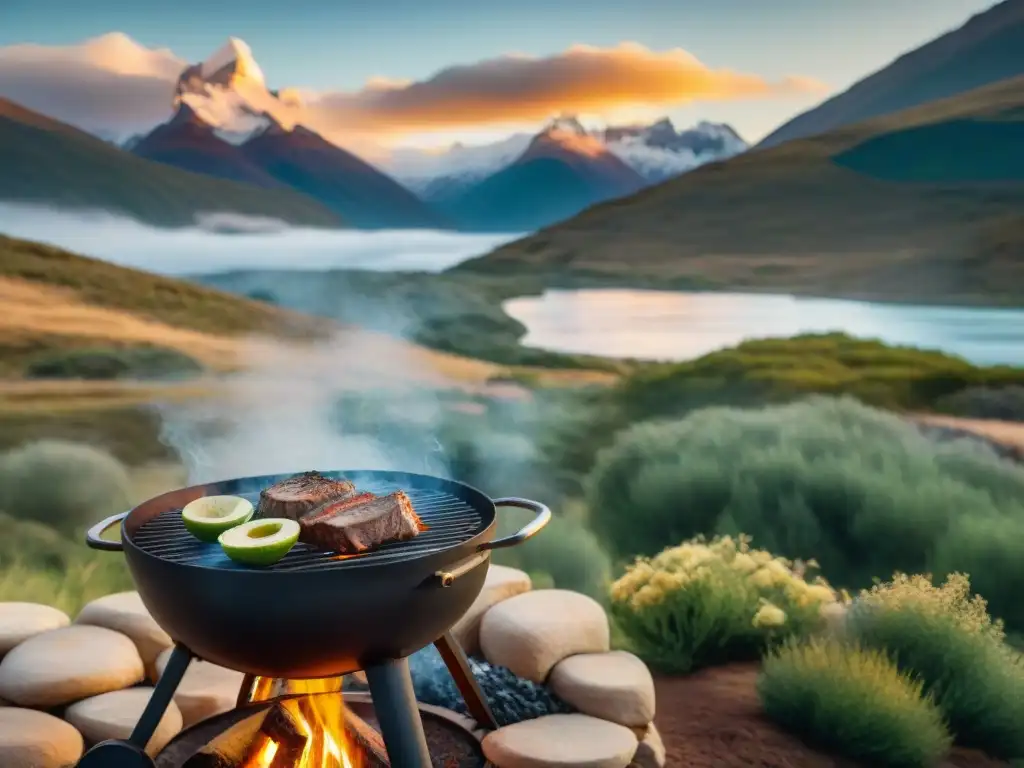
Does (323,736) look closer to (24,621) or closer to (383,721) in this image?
(383,721)

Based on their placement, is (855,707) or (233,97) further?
(233,97)

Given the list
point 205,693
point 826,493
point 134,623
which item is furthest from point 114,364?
point 826,493

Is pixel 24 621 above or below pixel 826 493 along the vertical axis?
above

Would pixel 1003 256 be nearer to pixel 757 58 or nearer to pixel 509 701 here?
pixel 757 58

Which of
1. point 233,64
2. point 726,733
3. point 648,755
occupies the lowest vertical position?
point 726,733

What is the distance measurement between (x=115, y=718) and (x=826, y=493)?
10.7 ft

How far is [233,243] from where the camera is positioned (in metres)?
5.43

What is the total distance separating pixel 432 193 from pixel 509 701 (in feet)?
11.8

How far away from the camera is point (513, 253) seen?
5.81 m

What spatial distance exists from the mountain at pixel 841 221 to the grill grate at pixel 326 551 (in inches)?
129

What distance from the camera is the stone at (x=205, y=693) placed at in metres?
3.10

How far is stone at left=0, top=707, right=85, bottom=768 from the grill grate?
0.89 metres

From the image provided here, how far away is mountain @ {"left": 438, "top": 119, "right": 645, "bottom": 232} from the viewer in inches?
226

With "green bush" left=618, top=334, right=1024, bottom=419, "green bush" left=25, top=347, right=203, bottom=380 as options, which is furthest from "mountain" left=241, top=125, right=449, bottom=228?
"green bush" left=618, top=334, right=1024, bottom=419
